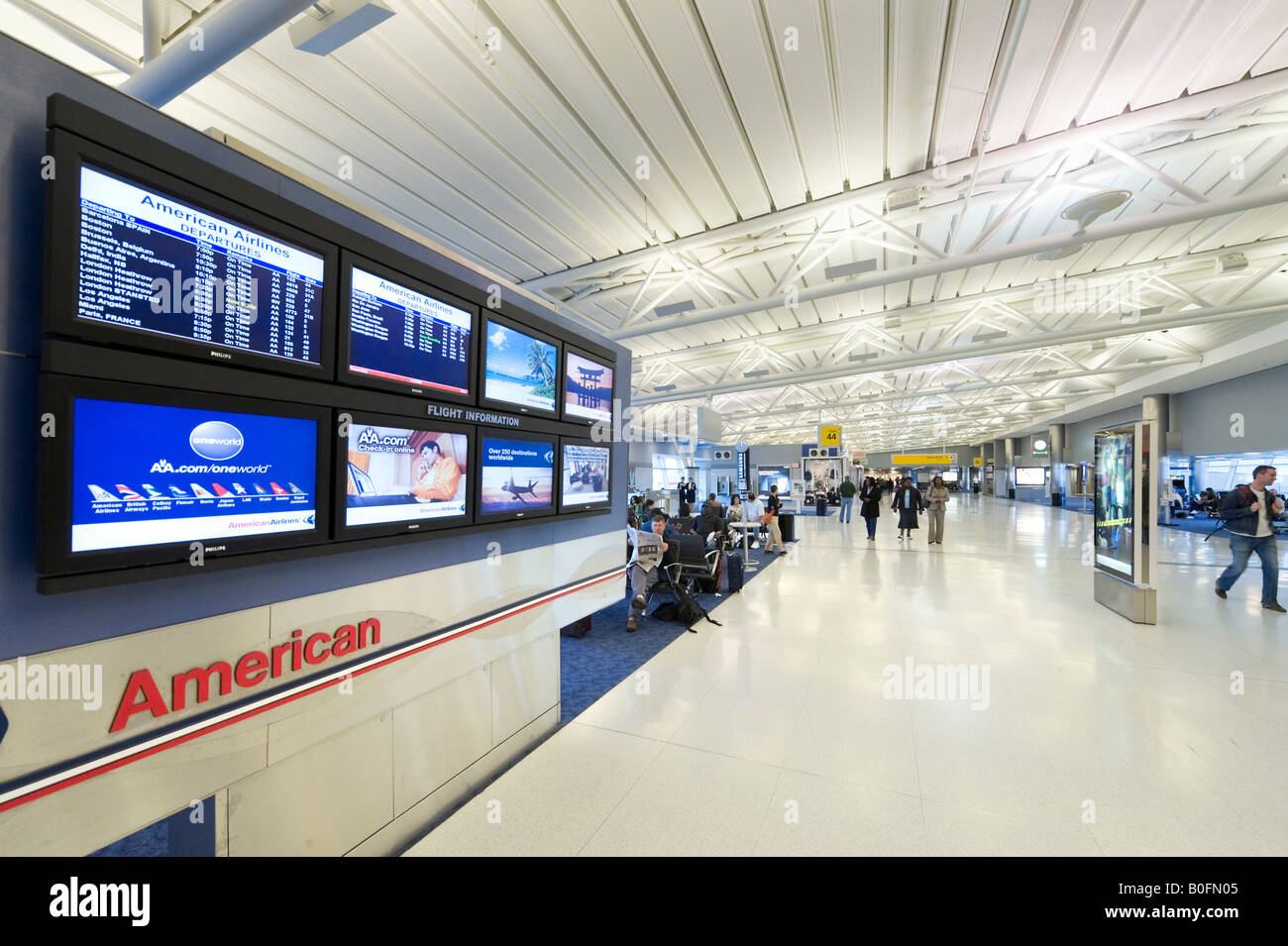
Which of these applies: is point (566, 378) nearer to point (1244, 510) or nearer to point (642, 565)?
point (642, 565)

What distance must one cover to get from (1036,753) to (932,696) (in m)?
0.83

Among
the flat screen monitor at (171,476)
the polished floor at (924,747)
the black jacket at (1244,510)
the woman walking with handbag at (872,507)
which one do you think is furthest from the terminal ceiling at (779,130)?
the woman walking with handbag at (872,507)

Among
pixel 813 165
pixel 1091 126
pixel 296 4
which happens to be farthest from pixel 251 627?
pixel 1091 126

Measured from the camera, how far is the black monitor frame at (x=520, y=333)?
2602 mm

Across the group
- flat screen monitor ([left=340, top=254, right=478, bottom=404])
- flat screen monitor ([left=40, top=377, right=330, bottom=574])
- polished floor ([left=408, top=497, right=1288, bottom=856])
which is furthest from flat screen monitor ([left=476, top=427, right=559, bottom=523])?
polished floor ([left=408, top=497, right=1288, bottom=856])

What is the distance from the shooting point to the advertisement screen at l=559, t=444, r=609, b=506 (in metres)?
3.31

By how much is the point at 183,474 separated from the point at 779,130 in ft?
19.9

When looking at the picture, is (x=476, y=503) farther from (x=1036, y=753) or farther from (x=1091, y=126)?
(x=1091, y=126)

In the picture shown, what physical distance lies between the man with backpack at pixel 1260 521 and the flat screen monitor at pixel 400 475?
29.1ft

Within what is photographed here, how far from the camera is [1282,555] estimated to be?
→ 10711 mm

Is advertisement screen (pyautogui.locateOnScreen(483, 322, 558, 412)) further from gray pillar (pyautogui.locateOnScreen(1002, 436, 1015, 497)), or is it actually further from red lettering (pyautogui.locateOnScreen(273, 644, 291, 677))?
gray pillar (pyautogui.locateOnScreen(1002, 436, 1015, 497))

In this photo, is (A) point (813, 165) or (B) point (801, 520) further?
(B) point (801, 520)

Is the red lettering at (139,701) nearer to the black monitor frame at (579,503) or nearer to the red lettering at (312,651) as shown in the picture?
the red lettering at (312,651)

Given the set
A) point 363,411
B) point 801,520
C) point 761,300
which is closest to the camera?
point 363,411
